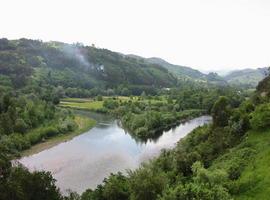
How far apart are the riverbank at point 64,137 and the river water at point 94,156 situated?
6.79ft

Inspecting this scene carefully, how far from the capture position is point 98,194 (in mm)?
54688

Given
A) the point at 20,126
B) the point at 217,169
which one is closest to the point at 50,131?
the point at 20,126

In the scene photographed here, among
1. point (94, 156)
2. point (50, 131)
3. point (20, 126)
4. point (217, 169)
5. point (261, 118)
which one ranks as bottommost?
point (94, 156)

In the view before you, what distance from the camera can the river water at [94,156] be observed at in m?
82.2

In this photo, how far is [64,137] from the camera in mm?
124000

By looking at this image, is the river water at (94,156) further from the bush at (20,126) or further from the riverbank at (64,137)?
the bush at (20,126)

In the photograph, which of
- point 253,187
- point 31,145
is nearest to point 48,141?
point 31,145

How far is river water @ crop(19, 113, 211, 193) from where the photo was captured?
270ft

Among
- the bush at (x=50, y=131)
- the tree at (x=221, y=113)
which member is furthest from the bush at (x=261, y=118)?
the bush at (x=50, y=131)

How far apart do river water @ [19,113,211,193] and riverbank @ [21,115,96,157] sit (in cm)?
207

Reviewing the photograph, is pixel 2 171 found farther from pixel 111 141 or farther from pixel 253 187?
pixel 111 141

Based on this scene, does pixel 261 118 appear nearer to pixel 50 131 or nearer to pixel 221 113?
pixel 221 113

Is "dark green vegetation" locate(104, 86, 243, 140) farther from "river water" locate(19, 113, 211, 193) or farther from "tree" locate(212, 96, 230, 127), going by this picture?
"tree" locate(212, 96, 230, 127)

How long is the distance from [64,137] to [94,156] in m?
26.2
